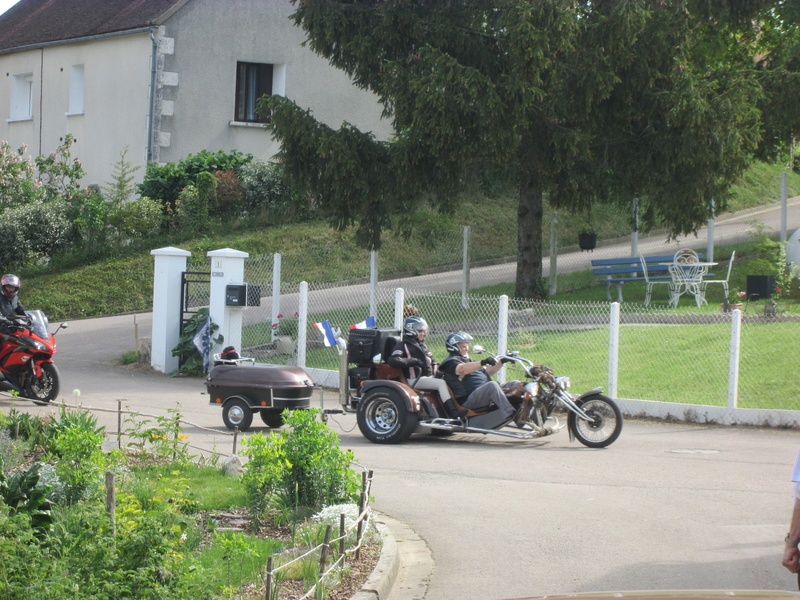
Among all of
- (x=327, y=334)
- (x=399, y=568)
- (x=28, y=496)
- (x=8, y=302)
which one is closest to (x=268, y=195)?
(x=8, y=302)

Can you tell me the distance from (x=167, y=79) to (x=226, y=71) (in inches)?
78.1

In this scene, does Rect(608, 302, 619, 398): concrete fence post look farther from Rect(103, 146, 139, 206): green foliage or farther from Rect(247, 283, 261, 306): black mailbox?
Rect(103, 146, 139, 206): green foliage

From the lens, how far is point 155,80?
94.0 ft

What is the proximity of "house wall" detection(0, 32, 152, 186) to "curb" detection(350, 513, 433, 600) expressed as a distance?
2404 centimetres

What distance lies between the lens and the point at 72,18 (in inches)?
1304

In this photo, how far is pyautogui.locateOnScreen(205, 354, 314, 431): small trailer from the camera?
39.9 ft

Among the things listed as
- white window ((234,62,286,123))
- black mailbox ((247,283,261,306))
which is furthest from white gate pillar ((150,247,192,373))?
white window ((234,62,286,123))

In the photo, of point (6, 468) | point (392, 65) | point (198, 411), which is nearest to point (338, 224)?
point (392, 65)

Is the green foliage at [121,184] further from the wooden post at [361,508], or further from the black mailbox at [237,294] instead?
the wooden post at [361,508]

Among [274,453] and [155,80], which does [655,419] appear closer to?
[274,453]

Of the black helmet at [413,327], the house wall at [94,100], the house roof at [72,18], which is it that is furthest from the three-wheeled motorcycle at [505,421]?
the house roof at [72,18]

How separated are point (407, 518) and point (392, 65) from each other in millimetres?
12222

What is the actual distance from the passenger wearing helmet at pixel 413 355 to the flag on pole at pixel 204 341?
18.6 ft

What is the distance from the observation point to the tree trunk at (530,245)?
21.1 m
